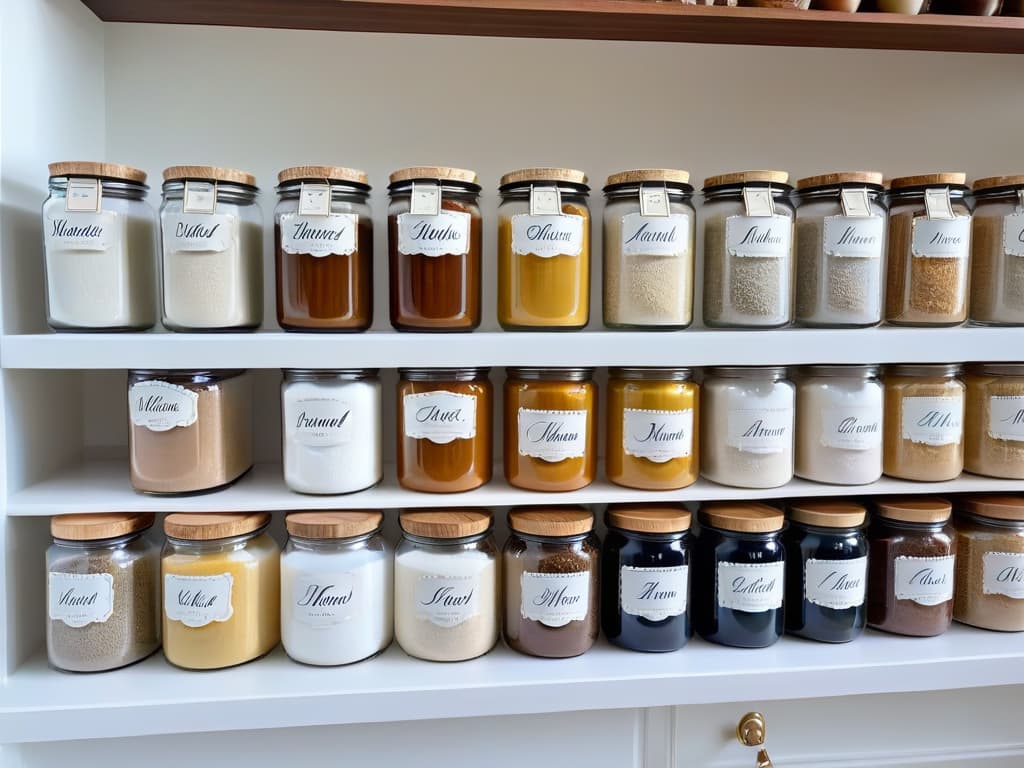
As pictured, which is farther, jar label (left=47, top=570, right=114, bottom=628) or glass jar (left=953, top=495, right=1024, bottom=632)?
glass jar (left=953, top=495, right=1024, bottom=632)

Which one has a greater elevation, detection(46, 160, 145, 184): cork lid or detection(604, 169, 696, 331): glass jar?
detection(46, 160, 145, 184): cork lid

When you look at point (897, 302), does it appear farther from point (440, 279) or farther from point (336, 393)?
point (336, 393)

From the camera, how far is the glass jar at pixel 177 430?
937 millimetres

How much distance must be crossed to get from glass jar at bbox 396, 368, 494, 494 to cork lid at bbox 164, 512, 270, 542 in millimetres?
211

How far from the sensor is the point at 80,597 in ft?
3.04

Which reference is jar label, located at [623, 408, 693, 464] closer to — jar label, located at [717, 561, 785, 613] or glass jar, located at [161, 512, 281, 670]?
jar label, located at [717, 561, 785, 613]

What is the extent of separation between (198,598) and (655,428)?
643mm

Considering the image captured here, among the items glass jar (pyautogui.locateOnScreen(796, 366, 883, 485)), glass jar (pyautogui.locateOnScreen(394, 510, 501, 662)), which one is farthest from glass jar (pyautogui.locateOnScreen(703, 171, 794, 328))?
glass jar (pyautogui.locateOnScreen(394, 510, 501, 662))

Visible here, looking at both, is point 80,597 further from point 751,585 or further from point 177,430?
point 751,585

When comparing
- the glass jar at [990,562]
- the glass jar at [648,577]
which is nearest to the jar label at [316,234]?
the glass jar at [648,577]

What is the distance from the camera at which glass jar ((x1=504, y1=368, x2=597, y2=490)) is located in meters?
0.98

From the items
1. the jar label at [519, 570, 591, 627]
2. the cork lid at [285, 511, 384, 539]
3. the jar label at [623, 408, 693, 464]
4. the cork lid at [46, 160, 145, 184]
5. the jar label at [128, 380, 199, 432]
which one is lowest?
the jar label at [519, 570, 591, 627]

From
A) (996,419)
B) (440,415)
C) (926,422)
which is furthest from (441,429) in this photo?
(996,419)

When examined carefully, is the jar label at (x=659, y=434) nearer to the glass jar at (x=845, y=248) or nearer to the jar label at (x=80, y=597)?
the glass jar at (x=845, y=248)
